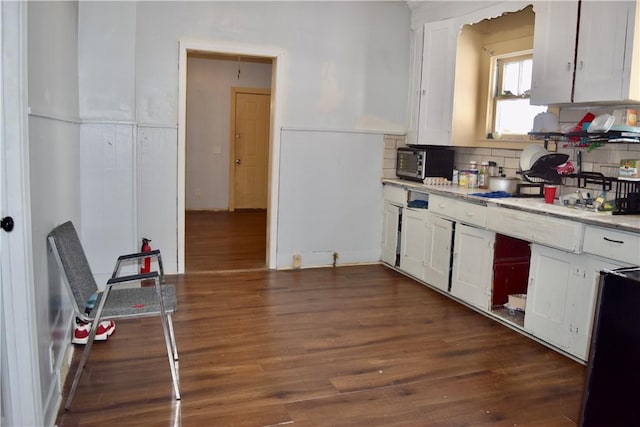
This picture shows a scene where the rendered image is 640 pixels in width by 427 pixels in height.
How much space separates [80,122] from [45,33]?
5.23 feet

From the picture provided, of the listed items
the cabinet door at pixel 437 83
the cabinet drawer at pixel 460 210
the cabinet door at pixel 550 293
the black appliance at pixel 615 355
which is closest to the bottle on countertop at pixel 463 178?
the cabinet door at pixel 437 83

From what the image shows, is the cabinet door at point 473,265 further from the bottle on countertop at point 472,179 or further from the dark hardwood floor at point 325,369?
the bottle on countertop at point 472,179

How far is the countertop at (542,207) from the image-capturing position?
117 inches

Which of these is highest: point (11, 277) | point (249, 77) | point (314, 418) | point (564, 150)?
point (249, 77)

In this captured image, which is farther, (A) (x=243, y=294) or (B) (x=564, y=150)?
(A) (x=243, y=294)

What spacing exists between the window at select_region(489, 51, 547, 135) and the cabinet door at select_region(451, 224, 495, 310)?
119 centimetres

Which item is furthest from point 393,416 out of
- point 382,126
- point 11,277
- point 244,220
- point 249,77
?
point 249,77

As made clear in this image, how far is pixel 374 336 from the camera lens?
359 centimetres

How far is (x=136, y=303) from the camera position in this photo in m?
2.76

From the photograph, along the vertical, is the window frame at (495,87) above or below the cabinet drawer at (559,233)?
above

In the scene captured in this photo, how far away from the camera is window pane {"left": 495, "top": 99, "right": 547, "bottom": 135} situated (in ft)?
15.2

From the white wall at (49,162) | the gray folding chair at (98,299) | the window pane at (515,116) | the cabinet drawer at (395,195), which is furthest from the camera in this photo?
the cabinet drawer at (395,195)

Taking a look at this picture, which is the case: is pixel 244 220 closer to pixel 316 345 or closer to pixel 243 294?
pixel 243 294

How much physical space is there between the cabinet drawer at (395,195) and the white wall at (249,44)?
150 millimetres
